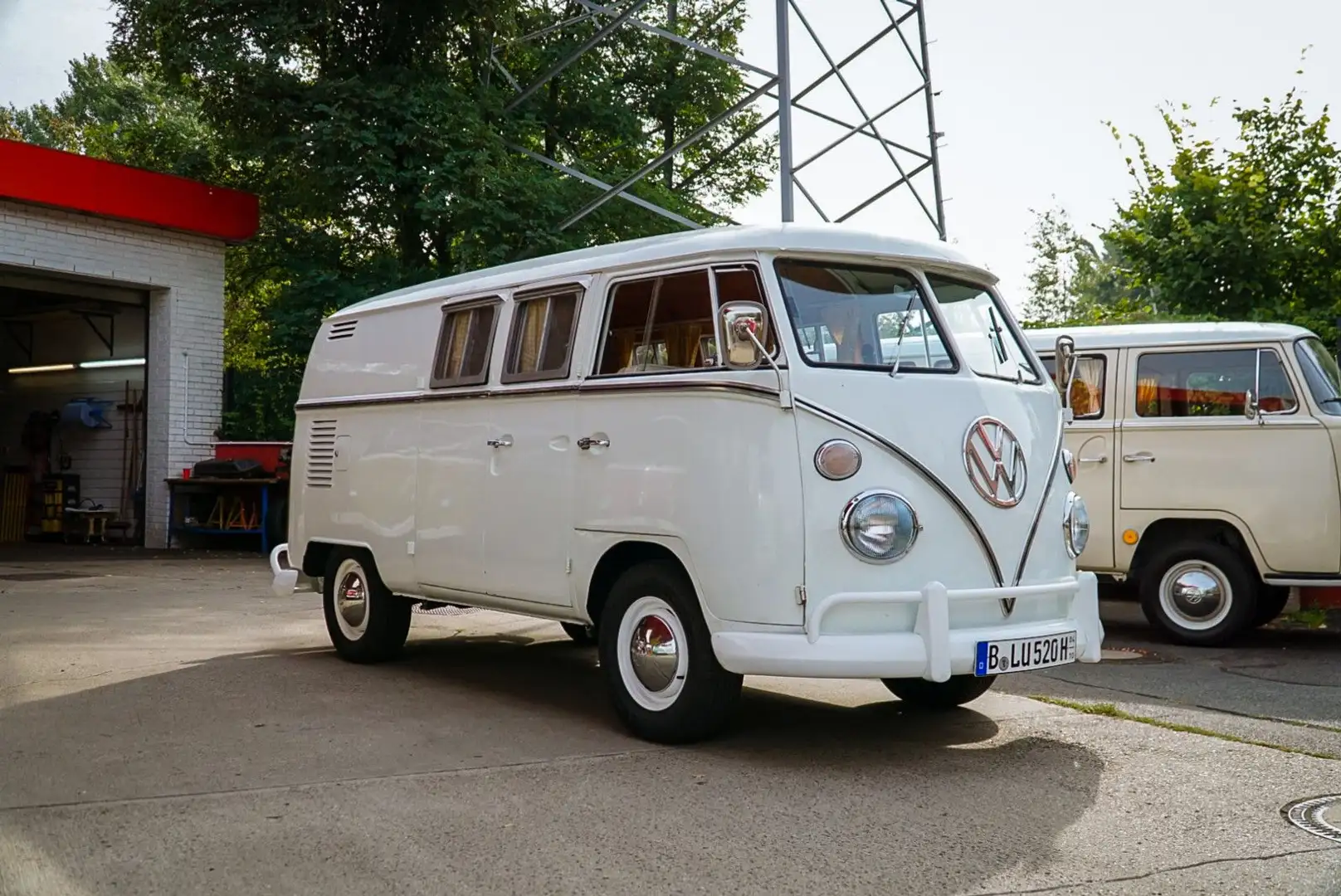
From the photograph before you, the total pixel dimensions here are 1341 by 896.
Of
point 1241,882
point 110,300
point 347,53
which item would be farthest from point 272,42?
point 1241,882

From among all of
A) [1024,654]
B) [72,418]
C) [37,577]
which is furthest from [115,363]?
[1024,654]

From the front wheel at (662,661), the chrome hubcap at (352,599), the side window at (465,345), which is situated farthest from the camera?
the chrome hubcap at (352,599)

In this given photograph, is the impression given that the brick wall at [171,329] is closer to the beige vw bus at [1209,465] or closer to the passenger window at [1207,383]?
the beige vw bus at [1209,465]

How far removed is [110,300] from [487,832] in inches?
707

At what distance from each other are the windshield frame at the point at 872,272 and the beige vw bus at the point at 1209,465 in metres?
3.27

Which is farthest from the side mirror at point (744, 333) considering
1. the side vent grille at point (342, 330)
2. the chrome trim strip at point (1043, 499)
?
the side vent grille at point (342, 330)

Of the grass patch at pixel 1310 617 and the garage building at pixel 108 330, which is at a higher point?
the garage building at pixel 108 330

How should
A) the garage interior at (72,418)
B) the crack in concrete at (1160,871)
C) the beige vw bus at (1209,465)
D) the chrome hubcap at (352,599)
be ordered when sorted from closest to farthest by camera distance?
the crack in concrete at (1160,871)
the chrome hubcap at (352,599)
the beige vw bus at (1209,465)
the garage interior at (72,418)

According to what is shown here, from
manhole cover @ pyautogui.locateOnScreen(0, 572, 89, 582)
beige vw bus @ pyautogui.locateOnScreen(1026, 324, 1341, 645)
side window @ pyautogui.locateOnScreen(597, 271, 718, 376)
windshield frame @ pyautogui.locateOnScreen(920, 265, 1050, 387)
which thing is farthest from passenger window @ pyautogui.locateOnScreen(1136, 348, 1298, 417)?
manhole cover @ pyautogui.locateOnScreen(0, 572, 89, 582)

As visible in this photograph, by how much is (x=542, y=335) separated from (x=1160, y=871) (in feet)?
13.9

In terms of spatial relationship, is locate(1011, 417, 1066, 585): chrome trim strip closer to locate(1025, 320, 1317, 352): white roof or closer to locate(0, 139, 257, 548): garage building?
locate(1025, 320, 1317, 352): white roof

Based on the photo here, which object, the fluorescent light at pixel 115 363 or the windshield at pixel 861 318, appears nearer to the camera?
the windshield at pixel 861 318

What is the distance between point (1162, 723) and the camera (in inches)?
279

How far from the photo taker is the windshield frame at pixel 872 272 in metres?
6.16
